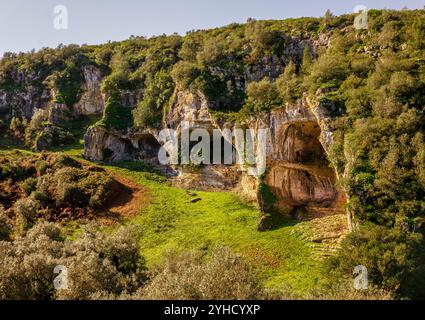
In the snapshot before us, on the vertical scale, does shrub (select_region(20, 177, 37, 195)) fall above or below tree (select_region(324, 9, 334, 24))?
below

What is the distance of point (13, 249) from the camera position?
26031 mm

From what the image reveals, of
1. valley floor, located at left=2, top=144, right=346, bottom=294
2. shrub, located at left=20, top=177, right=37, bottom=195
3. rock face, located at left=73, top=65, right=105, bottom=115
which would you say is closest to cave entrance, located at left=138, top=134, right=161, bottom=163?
valley floor, located at left=2, top=144, right=346, bottom=294

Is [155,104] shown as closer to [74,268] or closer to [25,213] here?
[25,213]

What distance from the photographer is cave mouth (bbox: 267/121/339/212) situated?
40469 mm

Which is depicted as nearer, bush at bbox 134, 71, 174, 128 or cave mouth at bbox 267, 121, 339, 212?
cave mouth at bbox 267, 121, 339, 212

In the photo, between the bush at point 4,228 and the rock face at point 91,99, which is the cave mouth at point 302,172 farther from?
the rock face at point 91,99

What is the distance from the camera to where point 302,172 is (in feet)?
139

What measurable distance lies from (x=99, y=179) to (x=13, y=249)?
22.9m

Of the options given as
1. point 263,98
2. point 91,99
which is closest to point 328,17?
point 263,98

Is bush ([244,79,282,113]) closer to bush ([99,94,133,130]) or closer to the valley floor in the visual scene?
the valley floor

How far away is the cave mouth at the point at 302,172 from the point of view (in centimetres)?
4047

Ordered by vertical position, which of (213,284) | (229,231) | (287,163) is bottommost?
(229,231)

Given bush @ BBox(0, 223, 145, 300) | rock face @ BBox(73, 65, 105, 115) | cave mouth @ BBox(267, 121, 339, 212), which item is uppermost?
rock face @ BBox(73, 65, 105, 115)
